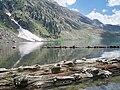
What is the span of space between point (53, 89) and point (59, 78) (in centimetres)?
302

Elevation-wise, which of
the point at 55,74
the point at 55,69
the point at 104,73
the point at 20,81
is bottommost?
the point at 20,81

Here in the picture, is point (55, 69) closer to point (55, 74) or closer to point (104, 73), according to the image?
point (55, 74)

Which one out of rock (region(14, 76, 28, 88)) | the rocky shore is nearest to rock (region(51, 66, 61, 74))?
the rocky shore

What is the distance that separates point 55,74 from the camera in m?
42.9

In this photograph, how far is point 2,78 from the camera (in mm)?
39656

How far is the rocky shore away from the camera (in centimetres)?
3909

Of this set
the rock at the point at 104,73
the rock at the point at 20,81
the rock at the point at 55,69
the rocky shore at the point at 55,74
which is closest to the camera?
the rock at the point at 20,81

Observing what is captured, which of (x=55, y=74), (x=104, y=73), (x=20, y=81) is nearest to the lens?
(x=20, y=81)

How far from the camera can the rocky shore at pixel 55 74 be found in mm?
39094

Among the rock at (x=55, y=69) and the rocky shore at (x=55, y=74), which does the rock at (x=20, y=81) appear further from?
the rock at (x=55, y=69)

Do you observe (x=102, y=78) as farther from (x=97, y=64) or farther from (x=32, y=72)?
(x=32, y=72)

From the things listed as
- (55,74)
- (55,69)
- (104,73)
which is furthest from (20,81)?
(104,73)

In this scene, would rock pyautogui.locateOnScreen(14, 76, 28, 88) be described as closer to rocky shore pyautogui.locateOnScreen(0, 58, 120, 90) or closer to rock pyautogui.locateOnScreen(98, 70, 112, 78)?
rocky shore pyautogui.locateOnScreen(0, 58, 120, 90)

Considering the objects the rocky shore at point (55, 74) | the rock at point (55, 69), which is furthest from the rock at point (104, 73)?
the rock at point (55, 69)
